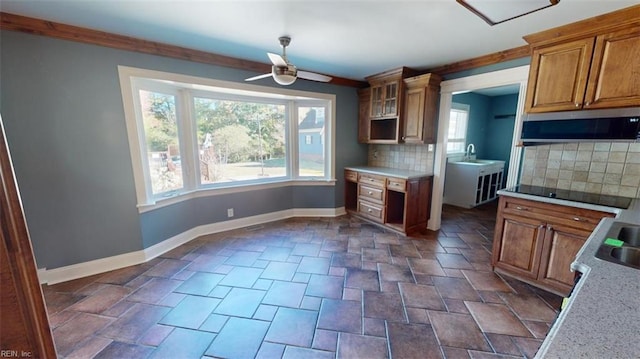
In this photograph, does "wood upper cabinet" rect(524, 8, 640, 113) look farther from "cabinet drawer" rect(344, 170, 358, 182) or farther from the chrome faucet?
the chrome faucet

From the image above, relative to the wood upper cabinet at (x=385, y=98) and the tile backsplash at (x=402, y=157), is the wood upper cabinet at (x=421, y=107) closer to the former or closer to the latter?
the wood upper cabinet at (x=385, y=98)

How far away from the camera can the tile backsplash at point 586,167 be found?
7.19ft

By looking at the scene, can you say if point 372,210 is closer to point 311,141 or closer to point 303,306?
point 311,141

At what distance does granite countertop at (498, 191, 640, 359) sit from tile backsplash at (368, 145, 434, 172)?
2.82 meters

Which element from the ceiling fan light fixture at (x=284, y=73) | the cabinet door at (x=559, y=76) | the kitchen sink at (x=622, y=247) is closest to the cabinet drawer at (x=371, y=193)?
the cabinet door at (x=559, y=76)

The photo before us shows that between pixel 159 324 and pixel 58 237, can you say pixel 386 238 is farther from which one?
pixel 58 237

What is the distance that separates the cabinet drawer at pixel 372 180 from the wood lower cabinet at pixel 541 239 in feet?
5.19

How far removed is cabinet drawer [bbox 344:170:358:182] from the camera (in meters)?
4.33

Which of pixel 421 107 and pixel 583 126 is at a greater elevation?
pixel 421 107

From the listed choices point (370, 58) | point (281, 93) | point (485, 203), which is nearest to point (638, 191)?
point (370, 58)

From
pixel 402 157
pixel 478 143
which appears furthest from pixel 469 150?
pixel 402 157

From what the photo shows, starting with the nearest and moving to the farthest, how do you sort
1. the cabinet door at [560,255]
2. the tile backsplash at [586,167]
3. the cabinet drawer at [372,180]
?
the cabinet door at [560,255], the tile backsplash at [586,167], the cabinet drawer at [372,180]

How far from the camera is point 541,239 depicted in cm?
226

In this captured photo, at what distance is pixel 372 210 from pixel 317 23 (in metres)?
2.78
